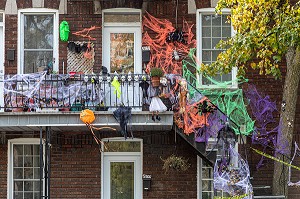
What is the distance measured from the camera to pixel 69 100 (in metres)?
15.6

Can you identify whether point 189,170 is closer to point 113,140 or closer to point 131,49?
point 113,140

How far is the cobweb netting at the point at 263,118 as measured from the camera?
16.7 meters

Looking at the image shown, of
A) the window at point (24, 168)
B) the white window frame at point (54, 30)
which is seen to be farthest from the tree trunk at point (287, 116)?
the window at point (24, 168)

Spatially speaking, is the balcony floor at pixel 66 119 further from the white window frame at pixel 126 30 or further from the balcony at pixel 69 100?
the white window frame at pixel 126 30

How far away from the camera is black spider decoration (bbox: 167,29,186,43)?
16859 millimetres

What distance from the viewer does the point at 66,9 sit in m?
17.1

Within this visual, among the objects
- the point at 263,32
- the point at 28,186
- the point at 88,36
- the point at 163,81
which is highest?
the point at 88,36

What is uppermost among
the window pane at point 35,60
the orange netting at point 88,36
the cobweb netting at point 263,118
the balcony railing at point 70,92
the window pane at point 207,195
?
the orange netting at point 88,36

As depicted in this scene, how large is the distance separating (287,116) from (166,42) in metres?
3.47

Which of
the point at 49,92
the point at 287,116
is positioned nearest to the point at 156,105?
the point at 49,92

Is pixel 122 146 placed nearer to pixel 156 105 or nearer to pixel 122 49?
pixel 122 49

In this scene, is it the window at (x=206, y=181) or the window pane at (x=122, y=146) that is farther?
the window pane at (x=122, y=146)

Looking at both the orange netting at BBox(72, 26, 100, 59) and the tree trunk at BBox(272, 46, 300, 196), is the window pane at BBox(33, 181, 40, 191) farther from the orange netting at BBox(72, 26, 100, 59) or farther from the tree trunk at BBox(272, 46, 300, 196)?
the tree trunk at BBox(272, 46, 300, 196)

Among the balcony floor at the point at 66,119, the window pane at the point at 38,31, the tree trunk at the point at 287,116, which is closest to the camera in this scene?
the balcony floor at the point at 66,119
